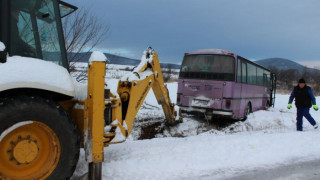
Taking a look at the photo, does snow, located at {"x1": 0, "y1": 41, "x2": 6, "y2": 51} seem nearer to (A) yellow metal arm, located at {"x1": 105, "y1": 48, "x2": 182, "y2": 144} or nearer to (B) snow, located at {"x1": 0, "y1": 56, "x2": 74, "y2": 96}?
(B) snow, located at {"x1": 0, "y1": 56, "x2": 74, "y2": 96}

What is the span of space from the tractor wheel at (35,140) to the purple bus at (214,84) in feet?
26.7

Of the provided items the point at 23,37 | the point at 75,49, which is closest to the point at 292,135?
the point at 23,37

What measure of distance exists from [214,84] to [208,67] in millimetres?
770

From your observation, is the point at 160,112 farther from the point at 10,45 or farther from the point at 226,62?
the point at 10,45

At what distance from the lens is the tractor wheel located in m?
2.96

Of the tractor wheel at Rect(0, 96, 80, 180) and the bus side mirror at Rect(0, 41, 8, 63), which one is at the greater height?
the bus side mirror at Rect(0, 41, 8, 63)

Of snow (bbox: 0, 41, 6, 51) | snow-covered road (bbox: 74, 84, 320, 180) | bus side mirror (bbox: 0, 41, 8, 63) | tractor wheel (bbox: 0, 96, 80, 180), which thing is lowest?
snow-covered road (bbox: 74, 84, 320, 180)

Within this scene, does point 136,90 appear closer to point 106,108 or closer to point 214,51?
point 106,108

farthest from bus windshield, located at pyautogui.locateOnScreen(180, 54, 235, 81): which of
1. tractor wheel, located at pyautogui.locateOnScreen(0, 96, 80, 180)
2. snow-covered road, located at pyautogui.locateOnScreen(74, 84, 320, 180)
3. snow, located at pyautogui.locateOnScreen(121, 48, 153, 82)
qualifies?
tractor wheel, located at pyautogui.locateOnScreen(0, 96, 80, 180)

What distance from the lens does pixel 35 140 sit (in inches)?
126

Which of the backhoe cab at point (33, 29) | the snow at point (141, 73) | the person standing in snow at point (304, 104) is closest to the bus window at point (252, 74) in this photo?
the person standing in snow at point (304, 104)

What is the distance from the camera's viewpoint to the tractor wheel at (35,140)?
2963mm

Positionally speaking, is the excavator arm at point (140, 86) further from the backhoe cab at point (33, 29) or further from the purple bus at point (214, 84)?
the purple bus at point (214, 84)

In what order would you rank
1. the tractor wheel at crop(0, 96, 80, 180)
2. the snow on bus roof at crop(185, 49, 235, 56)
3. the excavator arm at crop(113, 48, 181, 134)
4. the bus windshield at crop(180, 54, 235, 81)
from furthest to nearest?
1. the snow on bus roof at crop(185, 49, 235, 56)
2. the bus windshield at crop(180, 54, 235, 81)
3. the excavator arm at crop(113, 48, 181, 134)
4. the tractor wheel at crop(0, 96, 80, 180)
